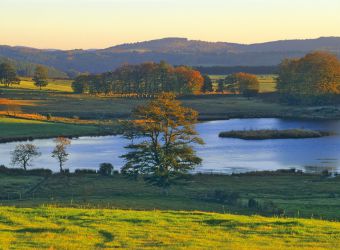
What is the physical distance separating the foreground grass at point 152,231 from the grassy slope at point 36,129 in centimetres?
7951

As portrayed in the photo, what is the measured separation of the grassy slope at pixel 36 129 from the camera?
111463 mm

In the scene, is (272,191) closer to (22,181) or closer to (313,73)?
(22,181)

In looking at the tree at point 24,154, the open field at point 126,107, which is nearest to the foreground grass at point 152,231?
the tree at point 24,154

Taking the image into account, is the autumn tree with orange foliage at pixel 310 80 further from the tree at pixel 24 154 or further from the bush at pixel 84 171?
the tree at pixel 24 154

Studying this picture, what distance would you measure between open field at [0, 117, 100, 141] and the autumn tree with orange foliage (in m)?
76.4

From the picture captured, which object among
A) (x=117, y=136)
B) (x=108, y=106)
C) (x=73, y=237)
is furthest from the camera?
(x=108, y=106)

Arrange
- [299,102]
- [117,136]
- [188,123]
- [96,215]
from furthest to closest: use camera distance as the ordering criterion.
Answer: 1. [299,102]
2. [117,136]
3. [188,123]
4. [96,215]

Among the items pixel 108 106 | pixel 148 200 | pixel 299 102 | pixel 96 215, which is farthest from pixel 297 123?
pixel 96 215

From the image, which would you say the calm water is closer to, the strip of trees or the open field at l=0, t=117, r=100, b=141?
the open field at l=0, t=117, r=100, b=141

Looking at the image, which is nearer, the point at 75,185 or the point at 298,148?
the point at 75,185

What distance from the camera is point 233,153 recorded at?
3521 inches

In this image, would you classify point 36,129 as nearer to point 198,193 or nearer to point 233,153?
point 233,153

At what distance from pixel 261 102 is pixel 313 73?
58.4 ft

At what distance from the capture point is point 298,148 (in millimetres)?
94188
